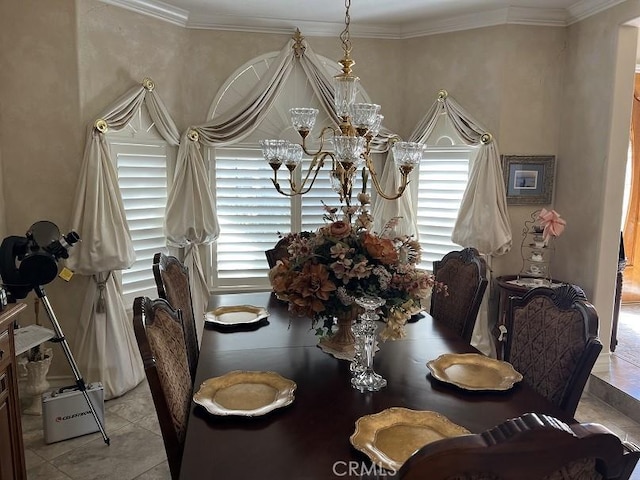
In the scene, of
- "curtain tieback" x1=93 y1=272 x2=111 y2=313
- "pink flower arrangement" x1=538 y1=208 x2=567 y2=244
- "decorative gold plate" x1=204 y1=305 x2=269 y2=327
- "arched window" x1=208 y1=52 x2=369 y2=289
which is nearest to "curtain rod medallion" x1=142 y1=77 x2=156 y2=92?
"arched window" x1=208 y1=52 x2=369 y2=289

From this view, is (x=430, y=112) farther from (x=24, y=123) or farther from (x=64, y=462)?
(x=64, y=462)

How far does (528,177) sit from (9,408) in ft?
12.3

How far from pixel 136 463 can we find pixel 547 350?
7.29 ft

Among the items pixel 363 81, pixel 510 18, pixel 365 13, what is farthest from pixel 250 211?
pixel 510 18

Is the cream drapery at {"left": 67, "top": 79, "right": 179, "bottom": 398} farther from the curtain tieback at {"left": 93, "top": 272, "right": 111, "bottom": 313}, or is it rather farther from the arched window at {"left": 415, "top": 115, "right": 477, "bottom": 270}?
the arched window at {"left": 415, "top": 115, "right": 477, "bottom": 270}

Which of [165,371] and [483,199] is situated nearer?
[165,371]

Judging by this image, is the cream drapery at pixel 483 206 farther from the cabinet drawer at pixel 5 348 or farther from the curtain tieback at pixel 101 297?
the cabinet drawer at pixel 5 348

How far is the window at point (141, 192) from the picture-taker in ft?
11.8

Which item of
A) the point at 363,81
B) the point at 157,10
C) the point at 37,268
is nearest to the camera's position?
the point at 37,268

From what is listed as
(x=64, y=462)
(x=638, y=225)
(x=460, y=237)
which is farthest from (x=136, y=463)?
(x=638, y=225)

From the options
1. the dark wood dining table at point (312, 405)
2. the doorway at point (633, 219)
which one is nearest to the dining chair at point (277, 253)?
the dark wood dining table at point (312, 405)

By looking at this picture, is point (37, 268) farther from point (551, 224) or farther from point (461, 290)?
point (551, 224)

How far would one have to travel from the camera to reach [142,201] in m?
3.75

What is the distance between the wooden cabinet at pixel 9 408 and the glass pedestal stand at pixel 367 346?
1.48 metres
